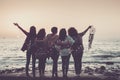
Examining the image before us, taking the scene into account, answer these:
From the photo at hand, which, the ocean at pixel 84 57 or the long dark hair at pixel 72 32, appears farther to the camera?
the ocean at pixel 84 57

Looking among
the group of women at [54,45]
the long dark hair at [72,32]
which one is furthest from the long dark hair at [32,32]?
the long dark hair at [72,32]

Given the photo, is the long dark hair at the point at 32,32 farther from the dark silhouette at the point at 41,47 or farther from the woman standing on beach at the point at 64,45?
the woman standing on beach at the point at 64,45

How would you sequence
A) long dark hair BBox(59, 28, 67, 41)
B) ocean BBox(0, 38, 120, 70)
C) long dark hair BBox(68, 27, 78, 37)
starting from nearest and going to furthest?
long dark hair BBox(59, 28, 67, 41) < long dark hair BBox(68, 27, 78, 37) < ocean BBox(0, 38, 120, 70)

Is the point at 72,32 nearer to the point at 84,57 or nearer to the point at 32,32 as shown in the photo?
the point at 32,32

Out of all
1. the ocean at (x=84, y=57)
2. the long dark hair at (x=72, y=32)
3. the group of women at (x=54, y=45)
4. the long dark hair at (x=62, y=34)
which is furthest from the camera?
the ocean at (x=84, y=57)

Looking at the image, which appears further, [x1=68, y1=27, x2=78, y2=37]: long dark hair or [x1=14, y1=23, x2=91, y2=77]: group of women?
[x1=68, y1=27, x2=78, y2=37]: long dark hair

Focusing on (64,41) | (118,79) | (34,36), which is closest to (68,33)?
(64,41)

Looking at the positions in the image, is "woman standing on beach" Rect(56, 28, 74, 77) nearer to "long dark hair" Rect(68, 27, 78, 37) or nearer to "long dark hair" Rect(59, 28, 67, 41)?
"long dark hair" Rect(59, 28, 67, 41)

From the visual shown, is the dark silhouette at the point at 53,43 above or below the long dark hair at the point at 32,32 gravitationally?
below

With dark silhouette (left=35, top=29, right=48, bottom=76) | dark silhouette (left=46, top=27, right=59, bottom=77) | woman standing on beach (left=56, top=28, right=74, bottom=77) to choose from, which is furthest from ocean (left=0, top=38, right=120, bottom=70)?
woman standing on beach (left=56, top=28, right=74, bottom=77)

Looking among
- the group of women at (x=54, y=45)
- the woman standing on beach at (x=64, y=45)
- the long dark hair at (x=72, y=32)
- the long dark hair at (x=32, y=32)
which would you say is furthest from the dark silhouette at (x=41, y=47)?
the long dark hair at (x=72, y=32)

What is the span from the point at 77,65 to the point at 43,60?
1150 mm

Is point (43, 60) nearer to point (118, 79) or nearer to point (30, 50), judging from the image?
point (30, 50)

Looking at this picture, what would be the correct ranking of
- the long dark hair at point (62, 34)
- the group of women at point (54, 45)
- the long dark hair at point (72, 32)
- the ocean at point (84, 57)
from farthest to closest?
the ocean at point (84, 57)
the long dark hair at point (72, 32)
the group of women at point (54, 45)
the long dark hair at point (62, 34)
